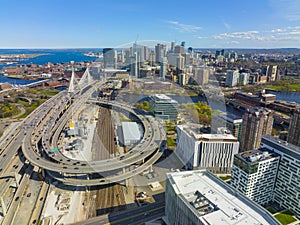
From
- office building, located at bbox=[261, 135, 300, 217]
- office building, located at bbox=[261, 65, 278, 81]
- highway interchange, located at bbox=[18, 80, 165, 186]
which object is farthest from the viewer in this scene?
office building, located at bbox=[261, 65, 278, 81]

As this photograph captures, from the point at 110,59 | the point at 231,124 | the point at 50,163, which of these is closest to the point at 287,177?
the point at 231,124

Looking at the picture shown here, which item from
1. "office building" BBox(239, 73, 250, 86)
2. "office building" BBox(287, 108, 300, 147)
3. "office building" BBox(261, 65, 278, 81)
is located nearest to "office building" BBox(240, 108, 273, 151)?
"office building" BBox(287, 108, 300, 147)

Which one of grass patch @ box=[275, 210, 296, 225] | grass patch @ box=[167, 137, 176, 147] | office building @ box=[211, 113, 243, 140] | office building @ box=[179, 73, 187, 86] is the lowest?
grass patch @ box=[275, 210, 296, 225]

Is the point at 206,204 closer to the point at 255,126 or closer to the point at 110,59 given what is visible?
the point at 255,126

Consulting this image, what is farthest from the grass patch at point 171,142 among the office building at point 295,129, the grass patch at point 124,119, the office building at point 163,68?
the office building at point 163,68

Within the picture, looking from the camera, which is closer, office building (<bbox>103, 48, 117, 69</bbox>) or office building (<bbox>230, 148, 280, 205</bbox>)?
office building (<bbox>230, 148, 280, 205</bbox>)

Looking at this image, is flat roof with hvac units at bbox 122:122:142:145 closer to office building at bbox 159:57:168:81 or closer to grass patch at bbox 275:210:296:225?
grass patch at bbox 275:210:296:225
